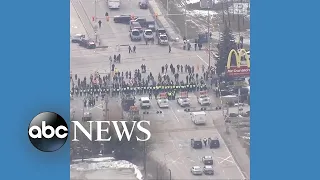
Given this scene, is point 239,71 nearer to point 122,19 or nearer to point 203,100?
point 203,100

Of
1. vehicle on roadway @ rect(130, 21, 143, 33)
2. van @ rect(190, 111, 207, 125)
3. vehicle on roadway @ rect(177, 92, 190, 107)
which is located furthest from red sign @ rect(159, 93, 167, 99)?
vehicle on roadway @ rect(130, 21, 143, 33)

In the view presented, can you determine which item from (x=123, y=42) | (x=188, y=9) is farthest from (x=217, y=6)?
(x=123, y=42)

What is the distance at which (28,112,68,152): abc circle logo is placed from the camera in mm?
9625

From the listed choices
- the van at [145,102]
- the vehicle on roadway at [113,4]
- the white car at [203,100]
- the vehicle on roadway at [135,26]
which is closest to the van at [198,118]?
the white car at [203,100]

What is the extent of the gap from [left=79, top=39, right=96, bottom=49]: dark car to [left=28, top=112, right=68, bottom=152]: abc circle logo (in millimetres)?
1253

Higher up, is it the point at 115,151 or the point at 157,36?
the point at 157,36

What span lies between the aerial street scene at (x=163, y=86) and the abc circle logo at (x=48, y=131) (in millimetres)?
685

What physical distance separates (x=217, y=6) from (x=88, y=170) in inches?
85.8

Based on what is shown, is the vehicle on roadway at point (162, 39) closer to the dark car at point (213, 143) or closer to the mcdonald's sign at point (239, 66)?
the mcdonald's sign at point (239, 66)

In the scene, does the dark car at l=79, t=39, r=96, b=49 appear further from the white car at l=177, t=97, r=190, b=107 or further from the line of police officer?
the white car at l=177, t=97, r=190, b=107

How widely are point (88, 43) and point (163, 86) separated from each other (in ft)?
2.93

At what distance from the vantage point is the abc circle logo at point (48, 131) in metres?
9.62

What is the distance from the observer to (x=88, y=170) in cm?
1058

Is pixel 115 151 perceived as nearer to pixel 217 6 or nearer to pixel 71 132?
pixel 71 132
